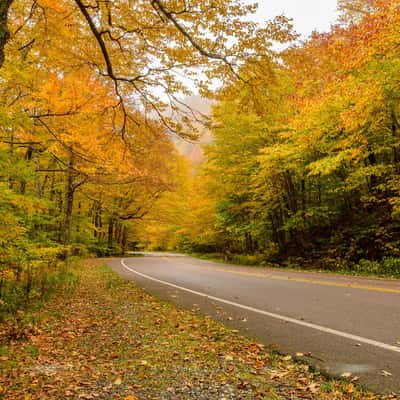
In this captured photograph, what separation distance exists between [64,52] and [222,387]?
659 cm

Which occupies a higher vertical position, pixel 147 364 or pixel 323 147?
pixel 323 147

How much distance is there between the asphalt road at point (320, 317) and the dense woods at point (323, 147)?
376 cm

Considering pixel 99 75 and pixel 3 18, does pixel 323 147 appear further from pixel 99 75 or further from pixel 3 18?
pixel 3 18

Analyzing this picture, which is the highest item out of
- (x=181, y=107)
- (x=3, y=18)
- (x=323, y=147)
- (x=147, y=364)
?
(x=323, y=147)

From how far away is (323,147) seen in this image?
15156 mm

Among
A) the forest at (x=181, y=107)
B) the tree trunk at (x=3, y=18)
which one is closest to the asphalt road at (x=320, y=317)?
the forest at (x=181, y=107)

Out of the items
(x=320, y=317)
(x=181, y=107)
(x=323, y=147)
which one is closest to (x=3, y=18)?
(x=181, y=107)

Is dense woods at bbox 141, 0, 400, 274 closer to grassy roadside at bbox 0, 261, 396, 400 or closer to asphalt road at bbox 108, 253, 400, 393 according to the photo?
asphalt road at bbox 108, 253, 400, 393

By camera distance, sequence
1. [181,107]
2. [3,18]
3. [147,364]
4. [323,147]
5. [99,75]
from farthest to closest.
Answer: [323,147]
[99,75]
[181,107]
[147,364]
[3,18]

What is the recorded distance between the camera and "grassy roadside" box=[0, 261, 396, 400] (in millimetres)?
3312

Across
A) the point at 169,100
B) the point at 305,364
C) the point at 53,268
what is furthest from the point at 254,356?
the point at 53,268

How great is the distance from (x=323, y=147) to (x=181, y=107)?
33.4 ft

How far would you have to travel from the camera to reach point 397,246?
13.4 metres

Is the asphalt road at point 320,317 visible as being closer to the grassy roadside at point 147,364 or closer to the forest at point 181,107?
the grassy roadside at point 147,364
